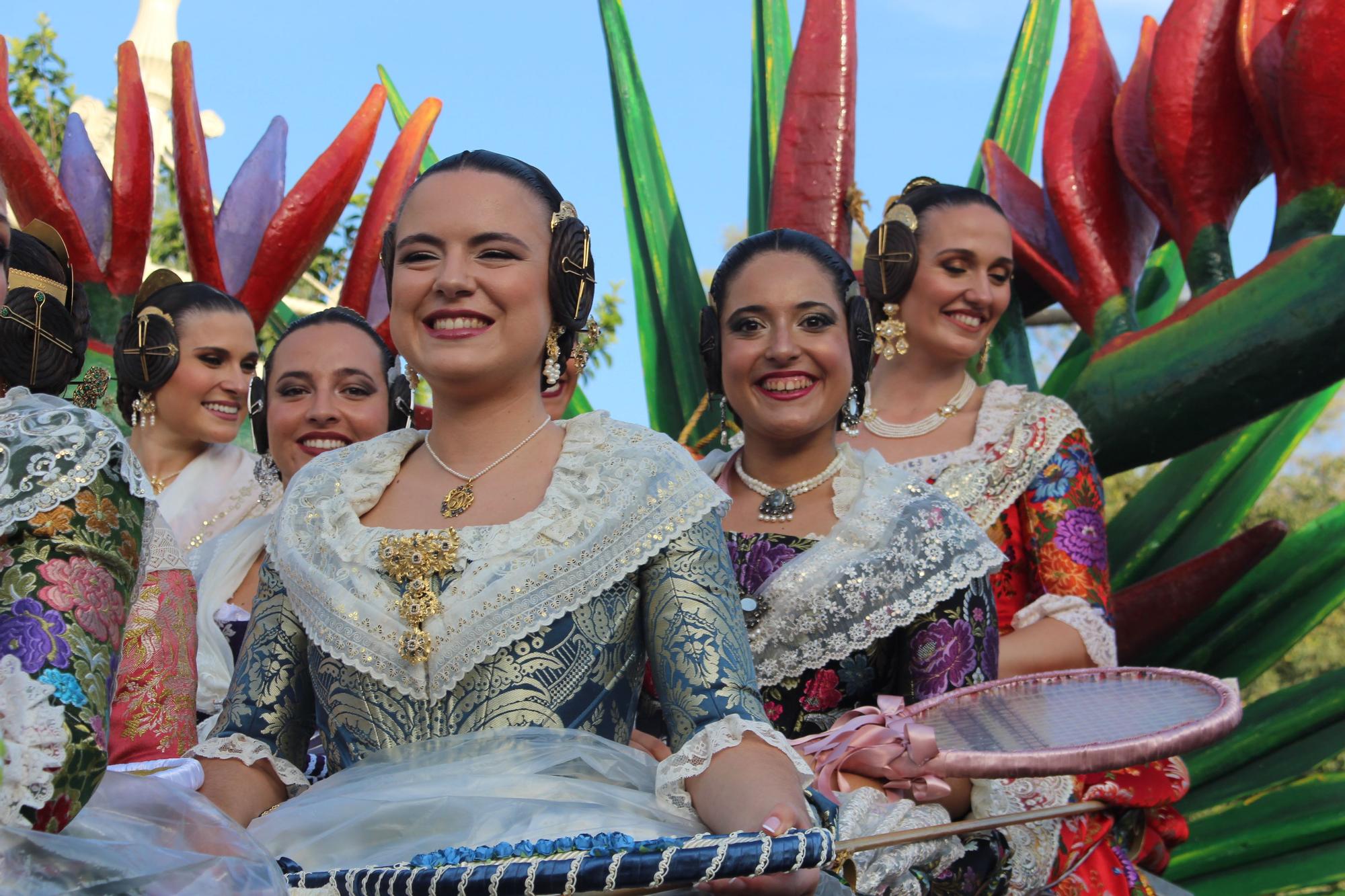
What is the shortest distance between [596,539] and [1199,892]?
151 inches

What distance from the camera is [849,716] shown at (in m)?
3.01

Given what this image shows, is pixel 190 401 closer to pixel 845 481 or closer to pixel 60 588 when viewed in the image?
pixel 845 481

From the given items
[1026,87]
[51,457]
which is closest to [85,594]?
[51,457]

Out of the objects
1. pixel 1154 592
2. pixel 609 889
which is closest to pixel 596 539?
pixel 609 889

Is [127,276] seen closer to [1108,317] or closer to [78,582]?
[1108,317]

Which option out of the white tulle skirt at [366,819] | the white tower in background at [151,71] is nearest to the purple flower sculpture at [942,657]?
the white tulle skirt at [366,819]

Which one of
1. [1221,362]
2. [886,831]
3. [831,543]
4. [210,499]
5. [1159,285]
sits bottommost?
[886,831]

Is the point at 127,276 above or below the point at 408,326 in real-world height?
above

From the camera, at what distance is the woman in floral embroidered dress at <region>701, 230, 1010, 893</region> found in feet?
10.2

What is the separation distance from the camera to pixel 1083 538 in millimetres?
4070

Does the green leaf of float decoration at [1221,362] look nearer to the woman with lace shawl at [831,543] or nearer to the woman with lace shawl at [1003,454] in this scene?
the woman with lace shawl at [1003,454]

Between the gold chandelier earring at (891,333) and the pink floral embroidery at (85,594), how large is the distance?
2.86 meters

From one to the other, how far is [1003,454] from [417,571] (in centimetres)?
214

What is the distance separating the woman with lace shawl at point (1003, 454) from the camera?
11.4ft
